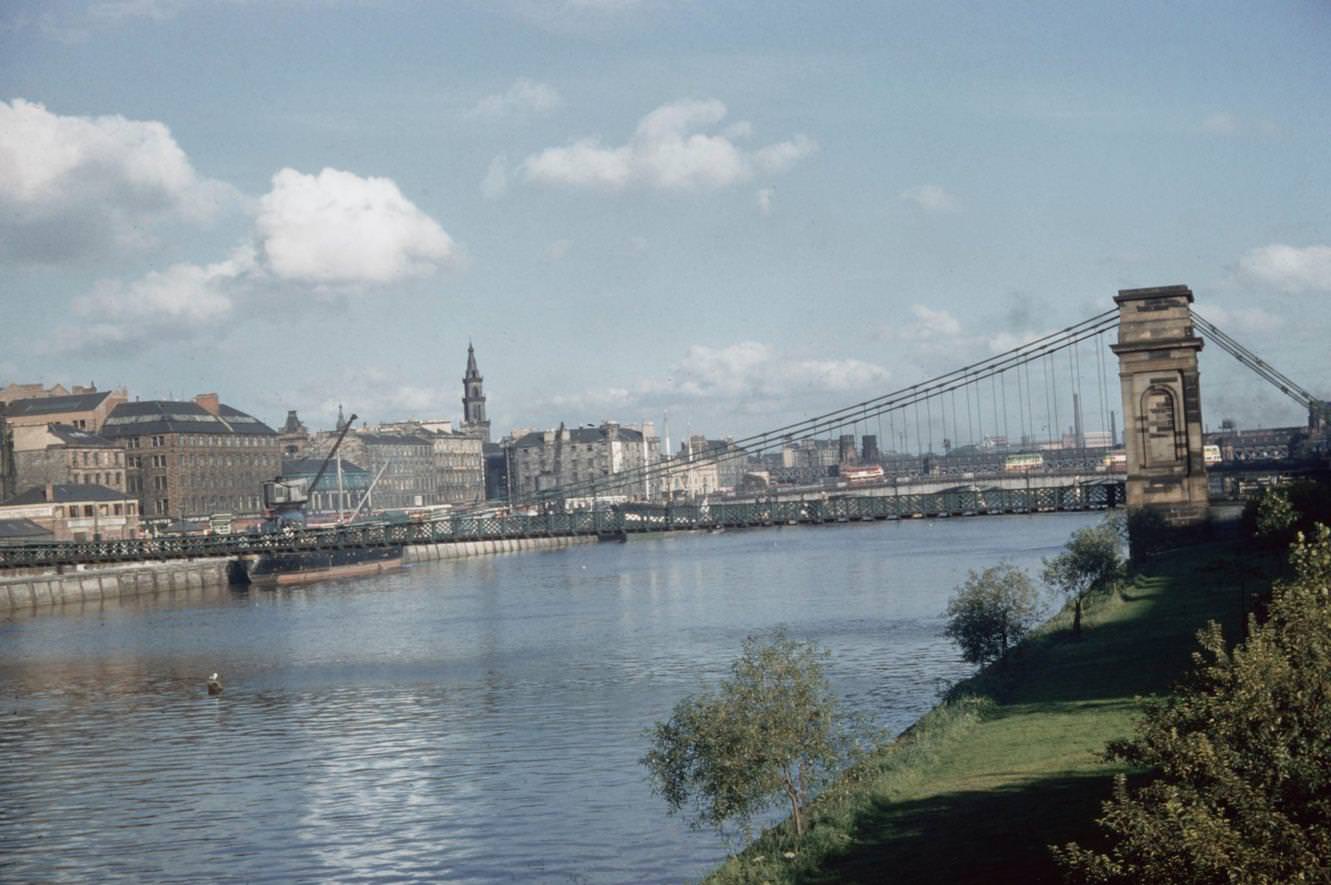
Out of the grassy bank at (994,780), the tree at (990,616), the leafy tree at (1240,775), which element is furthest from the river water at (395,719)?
the leafy tree at (1240,775)

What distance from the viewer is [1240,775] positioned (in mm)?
16656

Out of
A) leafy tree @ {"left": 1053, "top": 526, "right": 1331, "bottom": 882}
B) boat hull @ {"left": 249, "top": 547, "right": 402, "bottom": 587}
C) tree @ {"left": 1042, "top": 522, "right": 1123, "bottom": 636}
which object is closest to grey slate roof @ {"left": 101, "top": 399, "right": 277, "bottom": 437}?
boat hull @ {"left": 249, "top": 547, "right": 402, "bottom": 587}

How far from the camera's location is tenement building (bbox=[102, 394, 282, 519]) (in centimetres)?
16925

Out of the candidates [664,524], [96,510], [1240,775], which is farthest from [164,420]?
[1240,775]

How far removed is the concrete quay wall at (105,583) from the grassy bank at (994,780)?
6981 cm

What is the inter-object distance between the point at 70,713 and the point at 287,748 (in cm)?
1316

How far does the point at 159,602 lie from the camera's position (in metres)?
113

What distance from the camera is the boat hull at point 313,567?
13188 centimetres

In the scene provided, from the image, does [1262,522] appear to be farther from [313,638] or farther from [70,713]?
[313,638]

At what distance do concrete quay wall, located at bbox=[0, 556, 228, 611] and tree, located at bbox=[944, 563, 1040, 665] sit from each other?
62.0 m

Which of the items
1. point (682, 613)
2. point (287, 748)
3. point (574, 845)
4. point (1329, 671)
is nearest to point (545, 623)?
point (682, 613)

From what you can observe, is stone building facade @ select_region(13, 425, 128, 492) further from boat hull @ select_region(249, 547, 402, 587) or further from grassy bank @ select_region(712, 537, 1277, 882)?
grassy bank @ select_region(712, 537, 1277, 882)

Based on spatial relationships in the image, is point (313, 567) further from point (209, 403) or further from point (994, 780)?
point (994, 780)

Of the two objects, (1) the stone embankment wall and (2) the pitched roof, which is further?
(2) the pitched roof
